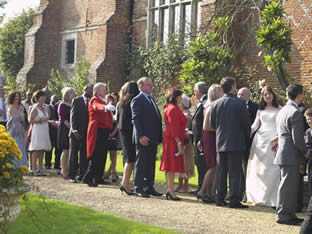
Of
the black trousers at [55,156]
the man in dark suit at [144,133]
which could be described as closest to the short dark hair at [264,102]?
the man in dark suit at [144,133]

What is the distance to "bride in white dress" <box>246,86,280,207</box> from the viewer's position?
7.56 m

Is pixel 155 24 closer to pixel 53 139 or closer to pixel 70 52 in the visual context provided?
pixel 70 52

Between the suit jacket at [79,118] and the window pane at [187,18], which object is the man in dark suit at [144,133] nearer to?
the suit jacket at [79,118]

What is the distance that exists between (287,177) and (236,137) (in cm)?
119

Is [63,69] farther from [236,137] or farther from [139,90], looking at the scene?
[236,137]

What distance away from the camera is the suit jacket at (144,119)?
8.11 metres

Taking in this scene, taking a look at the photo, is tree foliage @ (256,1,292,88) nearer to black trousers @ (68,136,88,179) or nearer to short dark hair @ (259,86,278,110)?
short dark hair @ (259,86,278,110)

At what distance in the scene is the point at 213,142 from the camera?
796 centimetres

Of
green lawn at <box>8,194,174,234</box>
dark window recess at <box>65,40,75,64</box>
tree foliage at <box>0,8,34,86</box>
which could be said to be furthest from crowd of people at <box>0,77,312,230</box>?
tree foliage at <box>0,8,34,86</box>

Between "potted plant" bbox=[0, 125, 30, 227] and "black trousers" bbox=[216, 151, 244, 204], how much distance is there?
3.59 metres

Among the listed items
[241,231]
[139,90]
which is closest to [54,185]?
[139,90]

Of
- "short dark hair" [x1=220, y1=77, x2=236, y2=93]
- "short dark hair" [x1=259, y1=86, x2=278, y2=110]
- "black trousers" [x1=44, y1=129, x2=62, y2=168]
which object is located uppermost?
"short dark hair" [x1=220, y1=77, x2=236, y2=93]

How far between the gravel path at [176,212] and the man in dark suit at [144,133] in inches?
14.0

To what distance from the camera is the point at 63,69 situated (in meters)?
24.8
